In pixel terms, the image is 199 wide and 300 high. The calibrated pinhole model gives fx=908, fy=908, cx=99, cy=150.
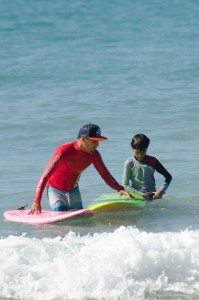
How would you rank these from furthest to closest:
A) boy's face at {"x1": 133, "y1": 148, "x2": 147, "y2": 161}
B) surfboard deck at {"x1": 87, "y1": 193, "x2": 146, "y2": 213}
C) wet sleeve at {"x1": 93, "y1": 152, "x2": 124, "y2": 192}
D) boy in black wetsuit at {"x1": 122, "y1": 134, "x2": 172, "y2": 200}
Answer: boy in black wetsuit at {"x1": 122, "y1": 134, "x2": 172, "y2": 200}
boy's face at {"x1": 133, "y1": 148, "x2": 147, "y2": 161}
surfboard deck at {"x1": 87, "y1": 193, "x2": 146, "y2": 213}
wet sleeve at {"x1": 93, "y1": 152, "x2": 124, "y2": 192}

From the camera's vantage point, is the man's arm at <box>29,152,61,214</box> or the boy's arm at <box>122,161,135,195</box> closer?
the man's arm at <box>29,152,61,214</box>

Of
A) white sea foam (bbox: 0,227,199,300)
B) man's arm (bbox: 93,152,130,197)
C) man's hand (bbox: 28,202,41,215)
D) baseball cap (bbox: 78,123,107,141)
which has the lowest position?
white sea foam (bbox: 0,227,199,300)

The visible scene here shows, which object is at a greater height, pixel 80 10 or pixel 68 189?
pixel 80 10

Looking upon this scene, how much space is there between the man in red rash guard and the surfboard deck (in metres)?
0.21

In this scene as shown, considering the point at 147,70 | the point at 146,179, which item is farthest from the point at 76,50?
the point at 146,179

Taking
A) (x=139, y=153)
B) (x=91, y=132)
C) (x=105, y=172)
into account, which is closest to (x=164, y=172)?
(x=139, y=153)

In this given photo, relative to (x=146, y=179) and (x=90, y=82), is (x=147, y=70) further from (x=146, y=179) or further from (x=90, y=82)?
(x=146, y=179)

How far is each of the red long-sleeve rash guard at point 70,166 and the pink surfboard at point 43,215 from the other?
0.35 metres

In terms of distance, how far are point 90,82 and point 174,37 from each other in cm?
913

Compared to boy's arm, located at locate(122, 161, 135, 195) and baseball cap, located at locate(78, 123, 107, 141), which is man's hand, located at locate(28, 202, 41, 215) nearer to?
baseball cap, located at locate(78, 123, 107, 141)

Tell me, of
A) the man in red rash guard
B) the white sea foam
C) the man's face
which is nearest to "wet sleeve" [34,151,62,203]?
the man in red rash guard

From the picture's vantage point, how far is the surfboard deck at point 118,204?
1060 cm

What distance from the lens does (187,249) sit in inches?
329

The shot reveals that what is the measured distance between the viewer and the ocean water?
804cm
